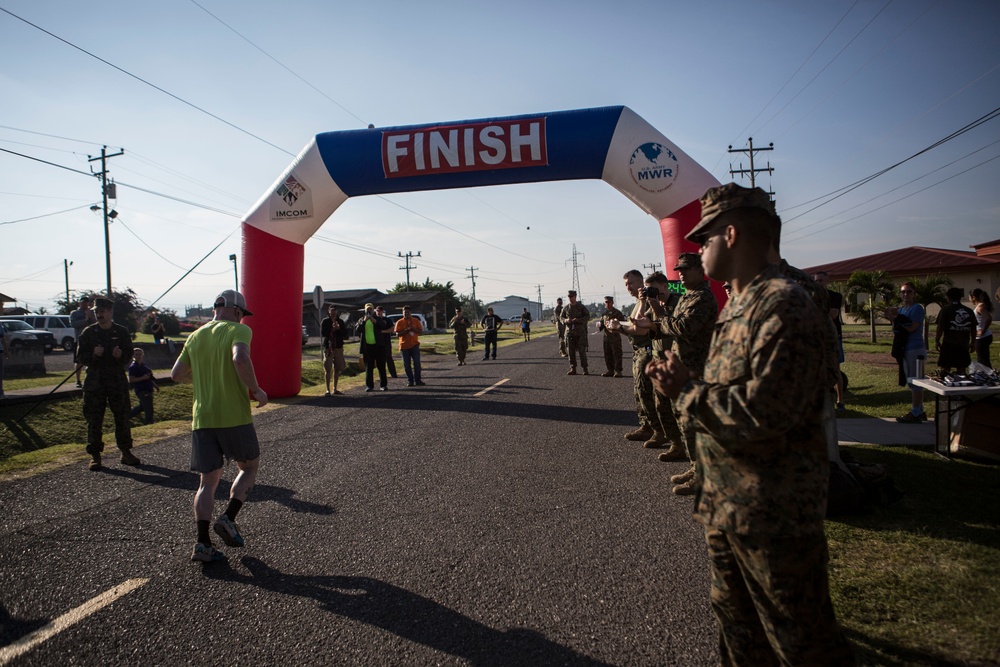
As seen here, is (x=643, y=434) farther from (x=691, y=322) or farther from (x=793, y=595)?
(x=793, y=595)

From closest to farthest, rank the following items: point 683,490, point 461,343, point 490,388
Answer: point 683,490
point 490,388
point 461,343

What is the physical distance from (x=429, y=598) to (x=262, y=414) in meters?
8.15

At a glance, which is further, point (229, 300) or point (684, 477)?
point (684, 477)

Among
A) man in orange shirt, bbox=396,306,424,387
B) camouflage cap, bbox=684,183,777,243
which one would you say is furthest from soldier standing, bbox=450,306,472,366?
camouflage cap, bbox=684,183,777,243

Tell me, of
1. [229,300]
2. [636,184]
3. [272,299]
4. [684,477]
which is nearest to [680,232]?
[636,184]

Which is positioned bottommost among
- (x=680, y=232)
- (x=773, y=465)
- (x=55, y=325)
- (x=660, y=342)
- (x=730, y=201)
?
(x=773, y=465)

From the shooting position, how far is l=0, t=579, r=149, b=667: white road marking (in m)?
3.12

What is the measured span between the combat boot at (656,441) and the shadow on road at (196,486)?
3.85 m

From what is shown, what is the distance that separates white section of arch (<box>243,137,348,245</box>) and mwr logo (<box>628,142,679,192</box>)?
607cm

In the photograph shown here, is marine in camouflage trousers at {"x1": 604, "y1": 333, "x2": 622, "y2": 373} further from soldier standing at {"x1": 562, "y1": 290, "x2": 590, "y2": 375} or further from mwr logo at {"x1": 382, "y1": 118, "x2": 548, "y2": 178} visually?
mwr logo at {"x1": 382, "y1": 118, "x2": 548, "y2": 178}

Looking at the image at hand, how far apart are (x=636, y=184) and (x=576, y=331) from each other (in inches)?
210

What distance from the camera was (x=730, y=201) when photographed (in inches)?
88.0

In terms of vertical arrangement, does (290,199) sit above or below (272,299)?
above

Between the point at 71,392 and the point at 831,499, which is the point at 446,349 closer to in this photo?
the point at 71,392
